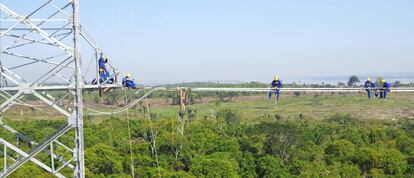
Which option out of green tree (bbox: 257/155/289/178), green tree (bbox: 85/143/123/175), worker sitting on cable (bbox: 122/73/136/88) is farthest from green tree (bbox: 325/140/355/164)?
worker sitting on cable (bbox: 122/73/136/88)

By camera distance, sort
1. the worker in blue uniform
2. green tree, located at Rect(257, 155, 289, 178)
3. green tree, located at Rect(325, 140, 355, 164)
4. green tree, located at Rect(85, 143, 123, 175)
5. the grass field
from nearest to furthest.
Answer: the worker in blue uniform < green tree, located at Rect(85, 143, 123, 175) < the grass field < green tree, located at Rect(257, 155, 289, 178) < green tree, located at Rect(325, 140, 355, 164)

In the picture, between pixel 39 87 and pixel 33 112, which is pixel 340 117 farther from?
pixel 39 87

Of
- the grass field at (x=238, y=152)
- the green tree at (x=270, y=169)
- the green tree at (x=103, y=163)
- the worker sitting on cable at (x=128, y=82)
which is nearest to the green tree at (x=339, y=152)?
the grass field at (x=238, y=152)

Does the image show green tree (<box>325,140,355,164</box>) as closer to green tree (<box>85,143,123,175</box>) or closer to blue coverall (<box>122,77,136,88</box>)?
green tree (<box>85,143,123,175</box>)

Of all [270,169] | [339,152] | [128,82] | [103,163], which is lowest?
[270,169]

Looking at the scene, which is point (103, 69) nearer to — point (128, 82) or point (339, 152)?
point (128, 82)

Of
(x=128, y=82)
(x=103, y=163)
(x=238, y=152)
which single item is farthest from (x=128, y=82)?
(x=238, y=152)

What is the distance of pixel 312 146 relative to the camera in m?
54.6

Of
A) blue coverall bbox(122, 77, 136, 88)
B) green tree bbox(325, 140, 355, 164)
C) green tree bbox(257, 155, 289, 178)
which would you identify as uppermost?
blue coverall bbox(122, 77, 136, 88)

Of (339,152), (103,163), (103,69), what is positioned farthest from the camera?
(339,152)

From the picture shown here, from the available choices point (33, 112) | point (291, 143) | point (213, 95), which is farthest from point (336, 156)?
point (213, 95)

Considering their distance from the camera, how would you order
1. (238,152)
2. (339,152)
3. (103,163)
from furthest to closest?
1. (238,152)
2. (339,152)
3. (103,163)

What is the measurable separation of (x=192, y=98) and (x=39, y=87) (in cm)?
14746

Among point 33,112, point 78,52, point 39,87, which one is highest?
point 78,52
